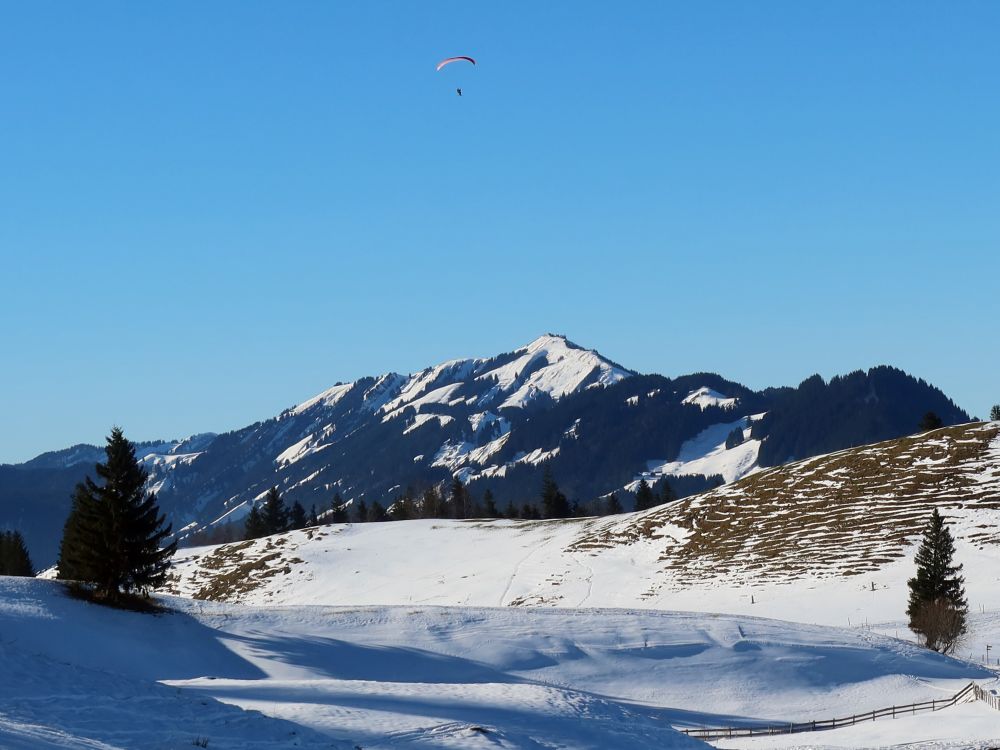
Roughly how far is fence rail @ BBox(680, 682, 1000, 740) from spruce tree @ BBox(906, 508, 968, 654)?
9791 millimetres

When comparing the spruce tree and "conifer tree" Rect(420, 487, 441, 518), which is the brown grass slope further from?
"conifer tree" Rect(420, 487, 441, 518)

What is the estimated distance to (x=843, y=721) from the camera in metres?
39.9

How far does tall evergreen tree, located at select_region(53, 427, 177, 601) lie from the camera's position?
48.5m

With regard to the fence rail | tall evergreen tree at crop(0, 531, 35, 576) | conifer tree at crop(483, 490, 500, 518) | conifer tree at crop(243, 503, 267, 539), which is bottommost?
the fence rail

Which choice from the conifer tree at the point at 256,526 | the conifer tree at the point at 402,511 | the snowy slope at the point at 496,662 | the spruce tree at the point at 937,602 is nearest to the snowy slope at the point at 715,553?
the spruce tree at the point at 937,602

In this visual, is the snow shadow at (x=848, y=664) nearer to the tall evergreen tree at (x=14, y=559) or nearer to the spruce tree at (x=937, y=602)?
the spruce tree at (x=937, y=602)

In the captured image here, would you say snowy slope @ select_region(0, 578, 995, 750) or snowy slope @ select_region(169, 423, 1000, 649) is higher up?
snowy slope @ select_region(169, 423, 1000, 649)

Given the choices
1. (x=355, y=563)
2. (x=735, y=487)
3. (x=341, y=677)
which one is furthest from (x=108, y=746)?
(x=735, y=487)

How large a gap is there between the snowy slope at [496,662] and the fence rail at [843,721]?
65.8 inches

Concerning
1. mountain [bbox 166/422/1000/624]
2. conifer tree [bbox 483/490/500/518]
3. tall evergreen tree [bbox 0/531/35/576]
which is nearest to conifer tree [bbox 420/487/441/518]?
conifer tree [bbox 483/490/500/518]

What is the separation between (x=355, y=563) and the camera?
104 metres

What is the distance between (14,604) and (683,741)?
103 ft

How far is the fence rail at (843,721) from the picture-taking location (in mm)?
37344

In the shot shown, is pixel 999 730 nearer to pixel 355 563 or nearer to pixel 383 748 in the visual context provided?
pixel 383 748
